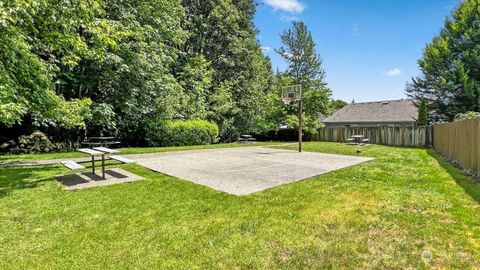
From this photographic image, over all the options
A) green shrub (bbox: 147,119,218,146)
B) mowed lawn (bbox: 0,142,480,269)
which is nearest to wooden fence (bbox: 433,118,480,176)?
mowed lawn (bbox: 0,142,480,269)

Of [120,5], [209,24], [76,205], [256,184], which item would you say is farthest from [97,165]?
[209,24]

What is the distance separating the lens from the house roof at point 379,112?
30812mm

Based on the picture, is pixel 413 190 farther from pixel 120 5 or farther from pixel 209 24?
pixel 209 24

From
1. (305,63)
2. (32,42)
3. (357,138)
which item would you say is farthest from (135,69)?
(305,63)

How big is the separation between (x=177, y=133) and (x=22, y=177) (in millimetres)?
9894

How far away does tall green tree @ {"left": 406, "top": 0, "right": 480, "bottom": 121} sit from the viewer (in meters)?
20.8

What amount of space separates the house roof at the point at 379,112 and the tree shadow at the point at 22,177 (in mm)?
31312

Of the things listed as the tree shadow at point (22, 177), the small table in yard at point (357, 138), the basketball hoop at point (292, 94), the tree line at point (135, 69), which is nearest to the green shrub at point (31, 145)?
the tree line at point (135, 69)

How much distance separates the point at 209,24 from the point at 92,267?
76.0ft

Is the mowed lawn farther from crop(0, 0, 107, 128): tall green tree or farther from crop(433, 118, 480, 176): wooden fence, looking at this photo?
crop(0, 0, 107, 128): tall green tree

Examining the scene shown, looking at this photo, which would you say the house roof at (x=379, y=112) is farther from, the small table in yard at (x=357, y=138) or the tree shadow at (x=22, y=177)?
the tree shadow at (x=22, y=177)

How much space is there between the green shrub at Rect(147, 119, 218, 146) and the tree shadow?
25.6 feet

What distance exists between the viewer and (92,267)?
8.57 feet

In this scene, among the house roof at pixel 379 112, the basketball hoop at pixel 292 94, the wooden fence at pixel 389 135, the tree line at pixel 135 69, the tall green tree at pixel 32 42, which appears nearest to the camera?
the tall green tree at pixel 32 42
